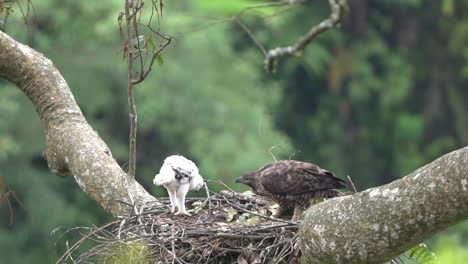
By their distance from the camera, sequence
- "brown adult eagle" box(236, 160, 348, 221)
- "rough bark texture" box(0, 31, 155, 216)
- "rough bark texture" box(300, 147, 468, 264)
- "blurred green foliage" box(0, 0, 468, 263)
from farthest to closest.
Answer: "blurred green foliage" box(0, 0, 468, 263) → "brown adult eagle" box(236, 160, 348, 221) → "rough bark texture" box(0, 31, 155, 216) → "rough bark texture" box(300, 147, 468, 264)

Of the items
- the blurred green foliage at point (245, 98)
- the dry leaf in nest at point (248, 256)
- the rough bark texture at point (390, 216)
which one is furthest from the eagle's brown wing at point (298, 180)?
the blurred green foliage at point (245, 98)

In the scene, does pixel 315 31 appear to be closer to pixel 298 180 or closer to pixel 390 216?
pixel 298 180

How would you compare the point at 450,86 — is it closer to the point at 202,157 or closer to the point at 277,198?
the point at 202,157

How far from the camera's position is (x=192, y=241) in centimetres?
722

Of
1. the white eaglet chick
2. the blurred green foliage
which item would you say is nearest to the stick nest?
the white eaglet chick

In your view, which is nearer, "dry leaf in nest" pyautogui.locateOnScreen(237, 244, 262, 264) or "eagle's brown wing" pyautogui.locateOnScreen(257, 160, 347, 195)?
"dry leaf in nest" pyautogui.locateOnScreen(237, 244, 262, 264)

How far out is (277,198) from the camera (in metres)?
8.13

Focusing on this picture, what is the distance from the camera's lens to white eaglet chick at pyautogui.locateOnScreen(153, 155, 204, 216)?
8086mm

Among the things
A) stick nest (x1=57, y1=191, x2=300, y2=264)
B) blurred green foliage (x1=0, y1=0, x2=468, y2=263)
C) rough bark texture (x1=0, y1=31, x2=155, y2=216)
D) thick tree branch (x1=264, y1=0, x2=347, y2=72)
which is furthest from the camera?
blurred green foliage (x1=0, y1=0, x2=468, y2=263)

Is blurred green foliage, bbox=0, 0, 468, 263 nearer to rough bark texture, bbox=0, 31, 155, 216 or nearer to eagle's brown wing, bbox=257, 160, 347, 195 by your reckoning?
eagle's brown wing, bbox=257, 160, 347, 195

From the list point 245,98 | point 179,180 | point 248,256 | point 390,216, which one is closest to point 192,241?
point 248,256

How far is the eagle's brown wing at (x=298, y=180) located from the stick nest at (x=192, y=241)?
0.39 m

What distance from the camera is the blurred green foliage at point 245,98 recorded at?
89.9 feet

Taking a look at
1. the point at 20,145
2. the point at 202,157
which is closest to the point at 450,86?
the point at 202,157
